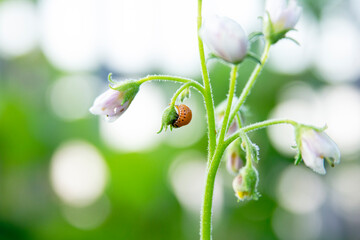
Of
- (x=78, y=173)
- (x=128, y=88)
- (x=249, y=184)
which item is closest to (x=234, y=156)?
(x=249, y=184)

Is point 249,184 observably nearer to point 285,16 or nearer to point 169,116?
point 169,116

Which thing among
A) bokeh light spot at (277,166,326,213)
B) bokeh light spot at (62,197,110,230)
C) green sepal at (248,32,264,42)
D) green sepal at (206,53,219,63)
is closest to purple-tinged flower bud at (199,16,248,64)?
green sepal at (206,53,219,63)

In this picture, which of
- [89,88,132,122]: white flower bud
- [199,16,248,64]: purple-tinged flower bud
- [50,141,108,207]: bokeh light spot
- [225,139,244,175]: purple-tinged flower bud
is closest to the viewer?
[199,16,248,64]: purple-tinged flower bud

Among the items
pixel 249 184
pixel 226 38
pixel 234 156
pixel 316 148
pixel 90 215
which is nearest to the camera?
pixel 226 38

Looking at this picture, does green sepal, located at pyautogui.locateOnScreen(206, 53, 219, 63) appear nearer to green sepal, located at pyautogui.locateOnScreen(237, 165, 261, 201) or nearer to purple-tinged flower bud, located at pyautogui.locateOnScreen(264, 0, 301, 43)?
purple-tinged flower bud, located at pyautogui.locateOnScreen(264, 0, 301, 43)

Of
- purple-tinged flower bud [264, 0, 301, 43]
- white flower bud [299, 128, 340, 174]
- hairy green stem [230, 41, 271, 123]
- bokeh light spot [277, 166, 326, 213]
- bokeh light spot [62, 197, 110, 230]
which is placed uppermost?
purple-tinged flower bud [264, 0, 301, 43]

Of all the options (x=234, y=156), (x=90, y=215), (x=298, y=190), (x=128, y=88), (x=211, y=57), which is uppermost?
(x=211, y=57)

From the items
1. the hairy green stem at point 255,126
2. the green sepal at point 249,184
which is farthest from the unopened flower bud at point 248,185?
the hairy green stem at point 255,126
